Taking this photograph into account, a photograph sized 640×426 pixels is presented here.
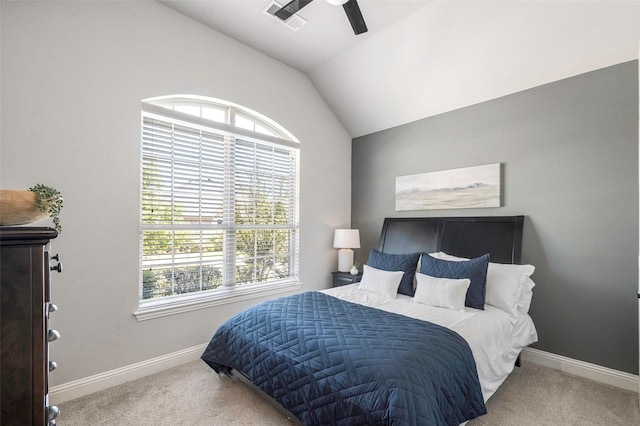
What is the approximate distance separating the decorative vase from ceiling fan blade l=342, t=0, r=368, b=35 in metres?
2.15

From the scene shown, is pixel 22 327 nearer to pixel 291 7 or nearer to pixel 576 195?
pixel 291 7

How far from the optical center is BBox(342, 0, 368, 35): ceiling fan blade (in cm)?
219

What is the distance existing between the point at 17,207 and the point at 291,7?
7.16 ft

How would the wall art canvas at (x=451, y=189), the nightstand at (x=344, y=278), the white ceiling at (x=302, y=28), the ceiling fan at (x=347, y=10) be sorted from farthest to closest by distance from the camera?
the nightstand at (x=344, y=278) < the wall art canvas at (x=451, y=189) < the white ceiling at (x=302, y=28) < the ceiling fan at (x=347, y=10)

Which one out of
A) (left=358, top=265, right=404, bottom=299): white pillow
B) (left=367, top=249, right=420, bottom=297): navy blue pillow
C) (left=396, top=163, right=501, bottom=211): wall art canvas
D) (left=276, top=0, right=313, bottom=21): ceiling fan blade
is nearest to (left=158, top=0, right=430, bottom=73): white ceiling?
(left=276, top=0, right=313, bottom=21): ceiling fan blade

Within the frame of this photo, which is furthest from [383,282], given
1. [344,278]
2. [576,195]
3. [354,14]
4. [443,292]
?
[354,14]

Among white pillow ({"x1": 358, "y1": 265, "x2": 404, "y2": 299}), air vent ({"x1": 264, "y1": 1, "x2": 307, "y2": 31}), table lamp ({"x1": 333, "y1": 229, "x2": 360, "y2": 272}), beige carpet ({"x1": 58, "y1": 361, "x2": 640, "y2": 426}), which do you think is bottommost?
beige carpet ({"x1": 58, "y1": 361, "x2": 640, "y2": 426})

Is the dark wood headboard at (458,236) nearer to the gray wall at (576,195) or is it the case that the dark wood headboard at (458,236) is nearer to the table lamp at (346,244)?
the gray wall at (576,195)

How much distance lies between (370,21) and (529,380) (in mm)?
3526

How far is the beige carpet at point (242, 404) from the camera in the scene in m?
2.07

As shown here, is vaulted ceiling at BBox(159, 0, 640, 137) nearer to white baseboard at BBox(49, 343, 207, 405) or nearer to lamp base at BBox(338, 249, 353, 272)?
lamp base at BBox(338, 249, 353, 272)

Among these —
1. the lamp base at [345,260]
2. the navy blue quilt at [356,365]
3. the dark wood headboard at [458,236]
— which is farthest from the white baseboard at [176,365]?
the lamp base at [345,260]

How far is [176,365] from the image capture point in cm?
287

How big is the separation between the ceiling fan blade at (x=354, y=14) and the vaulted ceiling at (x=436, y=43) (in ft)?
1.95
